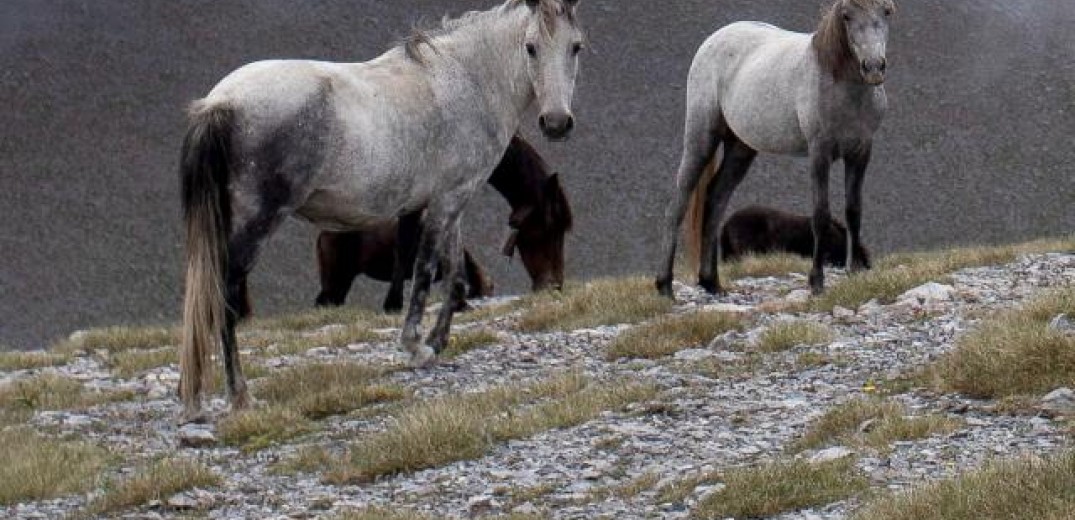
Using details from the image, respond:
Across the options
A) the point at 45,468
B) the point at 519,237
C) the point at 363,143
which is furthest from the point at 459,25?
the point at 519,237

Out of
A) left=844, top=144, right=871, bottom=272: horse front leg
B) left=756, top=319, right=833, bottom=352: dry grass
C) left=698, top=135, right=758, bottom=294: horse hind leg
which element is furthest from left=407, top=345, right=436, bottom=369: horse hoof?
left=844, top=144, right=871, bottom=272: horse front leg

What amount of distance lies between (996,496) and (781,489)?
1.25m

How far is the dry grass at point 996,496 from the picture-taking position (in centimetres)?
681

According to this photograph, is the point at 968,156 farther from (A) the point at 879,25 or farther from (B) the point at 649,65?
(A) the point at 879,25

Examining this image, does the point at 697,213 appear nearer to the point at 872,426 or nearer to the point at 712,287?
the point at 712,287

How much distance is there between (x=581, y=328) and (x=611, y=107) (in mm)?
39901

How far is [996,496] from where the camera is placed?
6.95 m

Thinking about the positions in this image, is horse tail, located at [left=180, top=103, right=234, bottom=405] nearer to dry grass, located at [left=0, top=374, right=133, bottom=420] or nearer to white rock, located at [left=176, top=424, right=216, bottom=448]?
white rock, located at [left=176, top=424, right=216, bottom=448]

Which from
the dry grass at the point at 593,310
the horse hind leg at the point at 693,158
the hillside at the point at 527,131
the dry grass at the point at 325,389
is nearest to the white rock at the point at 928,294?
the dry grass at the point at 593,310

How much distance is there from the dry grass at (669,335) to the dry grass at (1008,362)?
2722 mm

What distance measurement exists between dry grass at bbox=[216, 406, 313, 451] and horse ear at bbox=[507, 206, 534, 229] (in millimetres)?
9702

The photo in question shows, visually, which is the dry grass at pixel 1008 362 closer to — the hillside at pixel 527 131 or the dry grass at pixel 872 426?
the dry grass at pixel 872 426

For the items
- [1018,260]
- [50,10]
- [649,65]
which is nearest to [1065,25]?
[649,65]

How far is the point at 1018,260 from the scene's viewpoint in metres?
15.1
